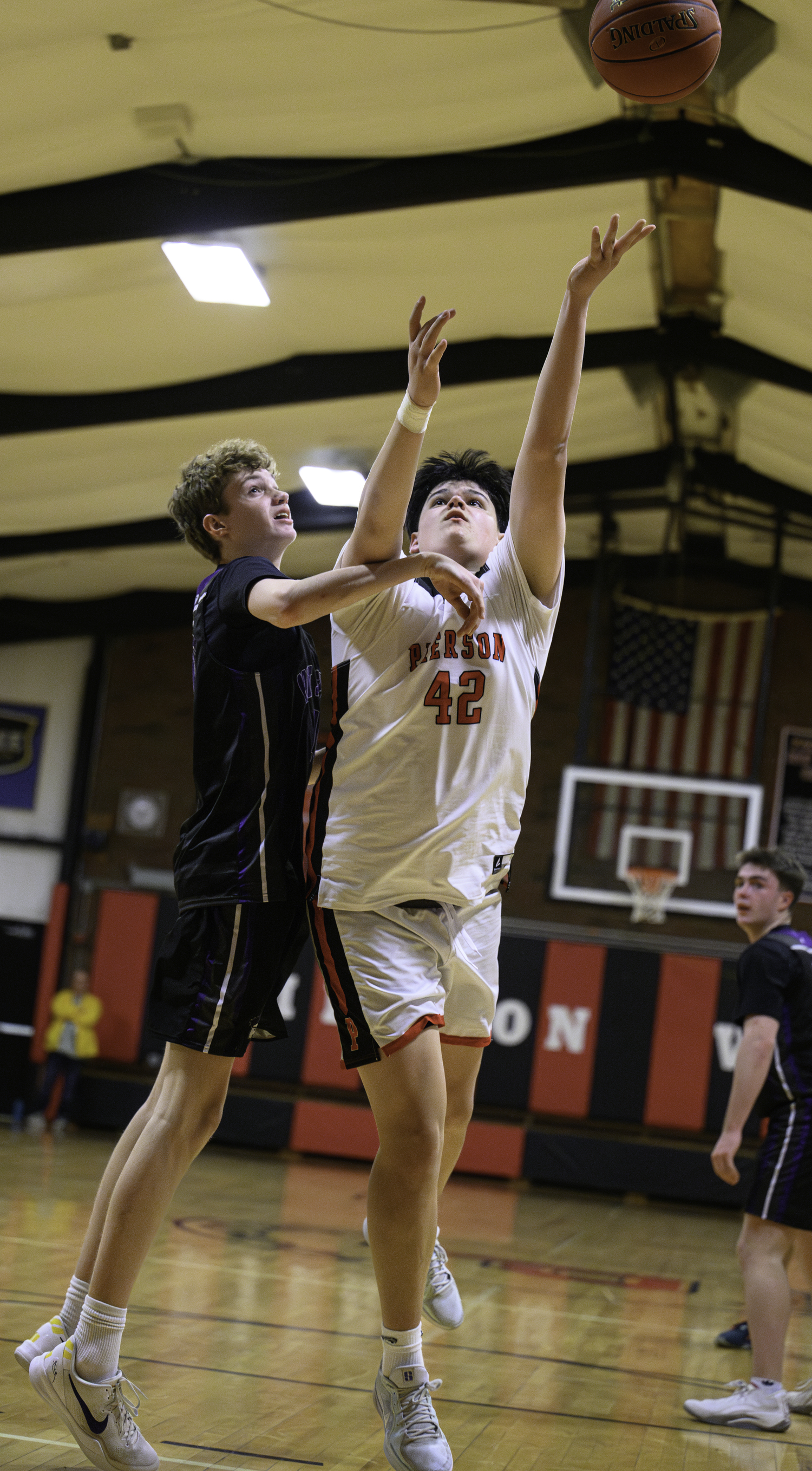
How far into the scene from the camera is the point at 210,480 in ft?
A: 10.7

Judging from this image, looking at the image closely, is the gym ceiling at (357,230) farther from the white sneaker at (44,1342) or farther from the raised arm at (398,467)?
the white sneaker at (44,1342)

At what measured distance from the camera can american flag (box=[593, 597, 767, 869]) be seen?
13664mm

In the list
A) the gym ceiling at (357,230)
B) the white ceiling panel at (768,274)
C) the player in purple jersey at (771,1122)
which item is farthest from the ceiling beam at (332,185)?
the player in purple jersey at (771,1122)

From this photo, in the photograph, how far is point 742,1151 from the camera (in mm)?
13039

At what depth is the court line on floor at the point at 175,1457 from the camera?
302cm

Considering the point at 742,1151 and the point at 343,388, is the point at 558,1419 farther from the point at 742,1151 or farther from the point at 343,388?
the point at 742,1151

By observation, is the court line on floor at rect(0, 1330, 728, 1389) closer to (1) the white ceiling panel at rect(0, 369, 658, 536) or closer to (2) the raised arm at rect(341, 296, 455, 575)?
(2) the raised arm at rect(341, 296, 455, 575)

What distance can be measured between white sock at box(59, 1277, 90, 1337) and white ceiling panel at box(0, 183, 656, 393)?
6010 mm

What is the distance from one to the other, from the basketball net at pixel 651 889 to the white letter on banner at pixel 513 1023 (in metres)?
1.40

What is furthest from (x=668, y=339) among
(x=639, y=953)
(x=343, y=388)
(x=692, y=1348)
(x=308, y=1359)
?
(x=308, y=1359)

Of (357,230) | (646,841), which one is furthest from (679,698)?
(357,230)

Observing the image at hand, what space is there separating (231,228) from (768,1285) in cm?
578

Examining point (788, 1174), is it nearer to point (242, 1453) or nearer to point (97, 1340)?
point (242, 1453)

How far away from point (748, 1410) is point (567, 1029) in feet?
28.1
